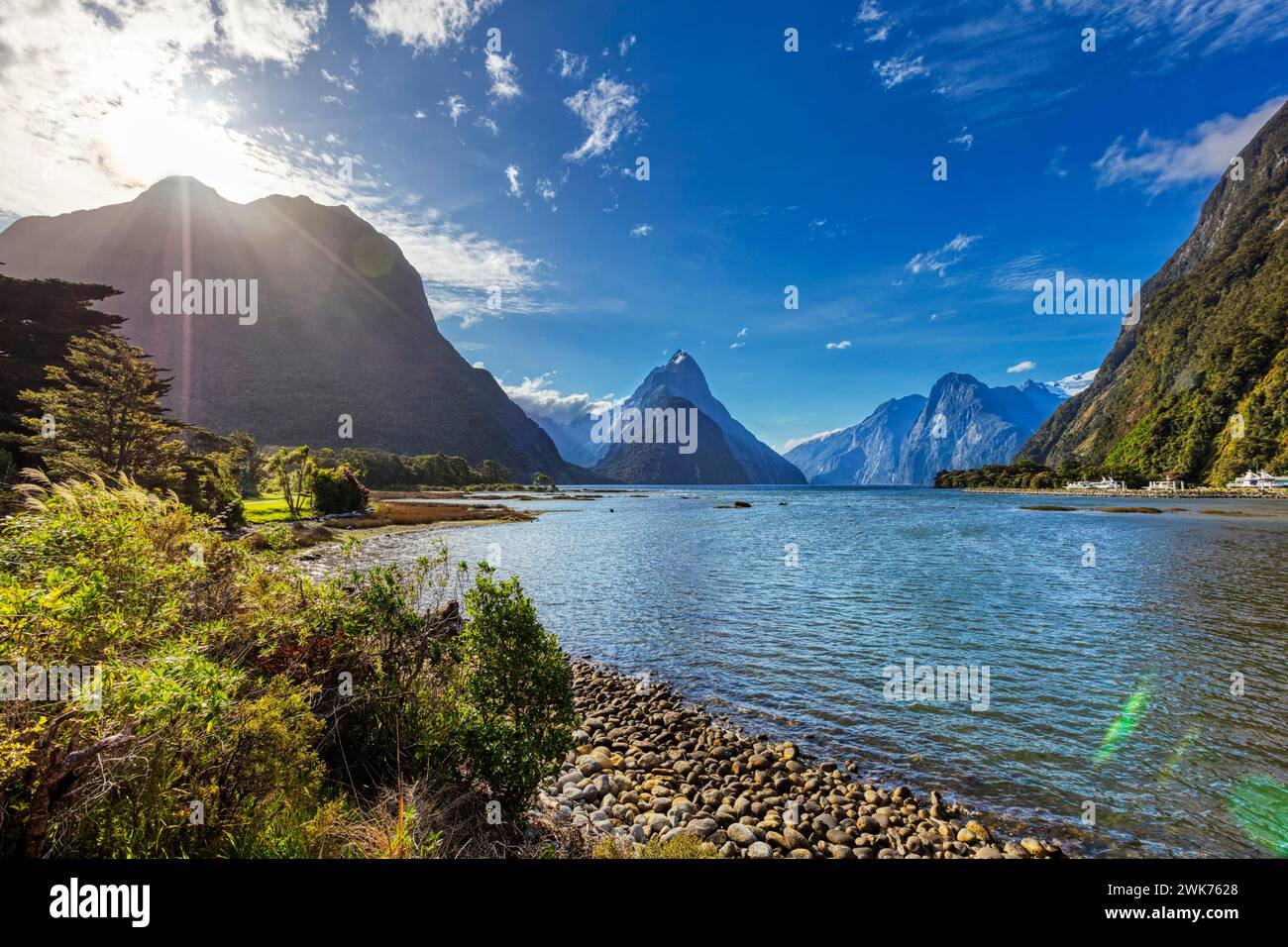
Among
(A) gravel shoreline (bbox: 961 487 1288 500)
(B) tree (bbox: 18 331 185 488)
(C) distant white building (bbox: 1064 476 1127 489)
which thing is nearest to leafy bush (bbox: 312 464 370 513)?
(B) tree (bbox: 18 331 185 488)

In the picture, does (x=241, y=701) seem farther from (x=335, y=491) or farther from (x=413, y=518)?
(x=335, y=491)

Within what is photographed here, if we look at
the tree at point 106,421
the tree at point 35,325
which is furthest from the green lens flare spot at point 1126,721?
the tree at point 35,325

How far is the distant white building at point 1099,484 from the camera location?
487ft

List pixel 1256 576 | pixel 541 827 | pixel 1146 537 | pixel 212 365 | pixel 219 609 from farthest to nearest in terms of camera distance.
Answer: pixel 212 365
pixel 1146 537
pixel 1256 576
pixel 219 609
pixel 541 827

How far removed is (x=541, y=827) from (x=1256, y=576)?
45239 mm

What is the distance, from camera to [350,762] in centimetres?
770

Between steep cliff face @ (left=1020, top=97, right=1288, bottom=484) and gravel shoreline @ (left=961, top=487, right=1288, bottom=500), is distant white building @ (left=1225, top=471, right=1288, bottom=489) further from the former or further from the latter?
steep cliff face @ (left=1020, top=97, right=1288, bottom=484)

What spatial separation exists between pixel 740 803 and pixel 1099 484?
19900 cm

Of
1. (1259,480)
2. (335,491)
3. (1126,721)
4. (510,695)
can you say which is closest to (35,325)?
(335,491)

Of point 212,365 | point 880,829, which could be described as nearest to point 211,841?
point 880,829

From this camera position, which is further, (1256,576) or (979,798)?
(1256,576)

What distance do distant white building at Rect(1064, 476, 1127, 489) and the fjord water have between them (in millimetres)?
136829
